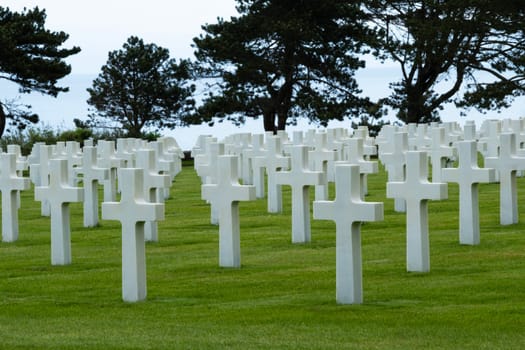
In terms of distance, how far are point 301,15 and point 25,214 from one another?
88.2 feet

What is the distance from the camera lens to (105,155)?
69.7 feet

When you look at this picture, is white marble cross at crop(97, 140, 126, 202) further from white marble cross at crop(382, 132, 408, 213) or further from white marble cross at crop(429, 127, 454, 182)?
white marble cross at crop(429, 127, 454, 182)

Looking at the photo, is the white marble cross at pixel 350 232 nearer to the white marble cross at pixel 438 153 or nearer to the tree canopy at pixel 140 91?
the white marble cross at pixel 438 153

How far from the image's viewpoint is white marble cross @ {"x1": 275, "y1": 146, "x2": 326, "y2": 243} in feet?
50.0

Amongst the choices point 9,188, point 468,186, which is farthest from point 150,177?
point 468,186

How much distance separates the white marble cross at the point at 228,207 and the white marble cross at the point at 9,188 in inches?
148

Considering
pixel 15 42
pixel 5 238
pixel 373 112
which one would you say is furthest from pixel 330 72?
pixel 5 238

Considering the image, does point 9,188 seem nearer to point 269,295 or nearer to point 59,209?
point 59,209

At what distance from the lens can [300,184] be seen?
50.1 feet

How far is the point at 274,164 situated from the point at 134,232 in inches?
319

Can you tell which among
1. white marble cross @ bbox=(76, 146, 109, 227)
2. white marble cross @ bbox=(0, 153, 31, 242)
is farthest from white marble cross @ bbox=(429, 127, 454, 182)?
white marble cross @ bbox=(0, 153, 31, 242)

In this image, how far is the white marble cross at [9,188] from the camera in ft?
54.2

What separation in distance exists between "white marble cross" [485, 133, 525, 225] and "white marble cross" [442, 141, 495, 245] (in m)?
1.47

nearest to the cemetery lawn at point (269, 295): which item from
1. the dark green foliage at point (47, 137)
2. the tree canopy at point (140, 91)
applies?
the dark green foliage at point (47, 137)
